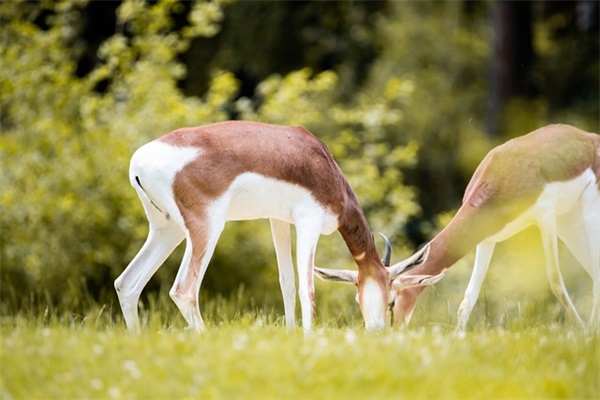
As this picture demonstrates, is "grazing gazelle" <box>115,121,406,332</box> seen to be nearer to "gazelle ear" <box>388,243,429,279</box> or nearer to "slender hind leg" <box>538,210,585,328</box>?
"gazelle ear" <box>388,243,429,279</box>

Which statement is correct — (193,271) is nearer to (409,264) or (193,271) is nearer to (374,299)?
(374,299)

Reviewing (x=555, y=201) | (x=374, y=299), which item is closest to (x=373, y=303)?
(x=374, y=299)

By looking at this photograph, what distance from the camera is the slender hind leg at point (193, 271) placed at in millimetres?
7746

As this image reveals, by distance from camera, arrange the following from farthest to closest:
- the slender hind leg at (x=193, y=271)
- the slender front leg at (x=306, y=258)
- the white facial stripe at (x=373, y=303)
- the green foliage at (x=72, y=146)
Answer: the green foliage at (x=72, y=146) → the white facial stripe at (x=373, y=303) → the slender front leg at (x=306, y=258) → the slender hind leg at (x=193, y=271)

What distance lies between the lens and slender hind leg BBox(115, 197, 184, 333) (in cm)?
809

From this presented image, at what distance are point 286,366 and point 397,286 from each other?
295 centimetres

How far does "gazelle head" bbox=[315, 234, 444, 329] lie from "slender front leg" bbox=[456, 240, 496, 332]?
14.4 inches

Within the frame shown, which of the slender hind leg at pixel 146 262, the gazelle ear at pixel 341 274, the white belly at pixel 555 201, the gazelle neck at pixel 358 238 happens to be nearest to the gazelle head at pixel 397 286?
the gazelle ear at pixel 341 274

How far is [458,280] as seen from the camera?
1462 centimetres

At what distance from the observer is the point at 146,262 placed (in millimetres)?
8234

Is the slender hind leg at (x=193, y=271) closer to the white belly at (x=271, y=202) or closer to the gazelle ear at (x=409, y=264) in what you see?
the white belly at (x=271, y=202)

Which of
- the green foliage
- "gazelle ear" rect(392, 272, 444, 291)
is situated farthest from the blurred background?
"gazelle ear" rect(392, 272, 444, 291)

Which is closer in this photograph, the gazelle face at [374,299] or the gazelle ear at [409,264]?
the gazelle face at [374,299]

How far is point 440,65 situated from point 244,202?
18.3 metres
